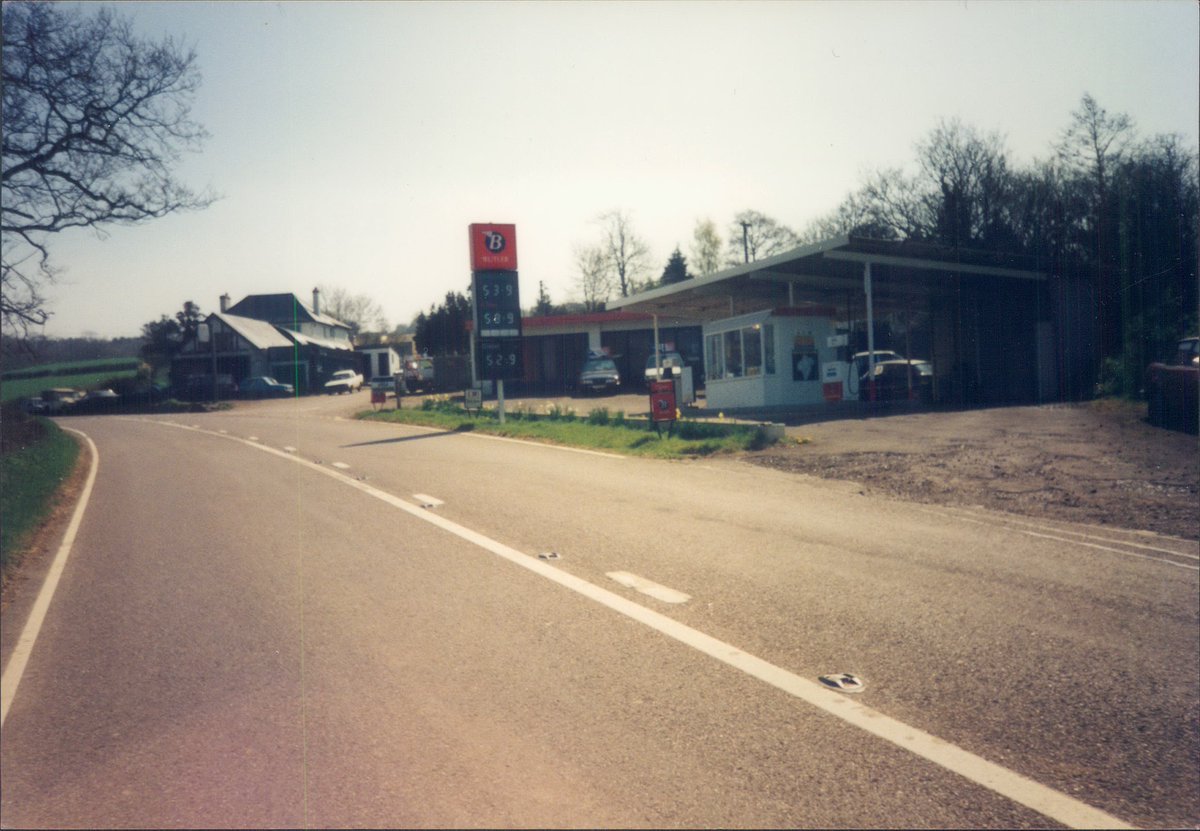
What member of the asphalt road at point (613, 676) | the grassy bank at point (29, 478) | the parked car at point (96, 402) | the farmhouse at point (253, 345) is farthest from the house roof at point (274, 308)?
the asphalt road at point (613, 676)

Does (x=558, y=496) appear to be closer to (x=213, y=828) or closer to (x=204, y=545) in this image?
(x=204, y=545)

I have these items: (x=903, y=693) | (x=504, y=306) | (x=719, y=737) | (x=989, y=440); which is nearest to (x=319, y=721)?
(x=719, y=737)

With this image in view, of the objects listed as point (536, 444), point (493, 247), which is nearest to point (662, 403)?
point (536, 444)

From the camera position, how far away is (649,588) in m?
6.46

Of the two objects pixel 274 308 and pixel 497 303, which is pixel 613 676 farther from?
pixel 497 303

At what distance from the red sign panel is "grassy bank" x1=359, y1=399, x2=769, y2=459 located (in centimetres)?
497

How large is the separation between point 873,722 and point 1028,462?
35.4 feet

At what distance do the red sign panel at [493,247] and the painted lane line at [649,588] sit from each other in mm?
22827

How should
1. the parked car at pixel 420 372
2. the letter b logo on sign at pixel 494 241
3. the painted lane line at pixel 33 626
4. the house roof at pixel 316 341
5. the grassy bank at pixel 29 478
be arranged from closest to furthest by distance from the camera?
1. the painted lane line at pixel 33 626
2. the grassy bank at pixel 29 478
3. the letter b logo on sign at pixel 494 241
4. the house roof at pixel 316 341
5. the parked car at pixel 420 372

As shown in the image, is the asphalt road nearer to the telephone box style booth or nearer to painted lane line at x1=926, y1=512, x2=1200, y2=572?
painted lane line at x1=926, y1=512, x2=1200, y2=572

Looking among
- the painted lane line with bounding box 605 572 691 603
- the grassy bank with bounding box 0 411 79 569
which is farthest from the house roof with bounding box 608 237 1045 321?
the grassy bank with bounding box 0 411 79 569

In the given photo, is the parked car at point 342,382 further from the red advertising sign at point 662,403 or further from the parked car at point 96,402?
the red advertising sign at point 662,403

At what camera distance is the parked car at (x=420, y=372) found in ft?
181

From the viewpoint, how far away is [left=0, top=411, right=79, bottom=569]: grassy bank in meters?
10.1
